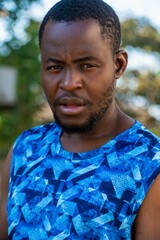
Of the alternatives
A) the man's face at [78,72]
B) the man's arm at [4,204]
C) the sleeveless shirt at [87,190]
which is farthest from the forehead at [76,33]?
the man's arm at [4,204]

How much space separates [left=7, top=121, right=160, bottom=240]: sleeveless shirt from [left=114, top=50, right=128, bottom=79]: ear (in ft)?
0.64

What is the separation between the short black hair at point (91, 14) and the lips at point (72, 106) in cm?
23

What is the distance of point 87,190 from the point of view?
1816mm

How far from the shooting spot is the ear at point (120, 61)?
1891 millimetres

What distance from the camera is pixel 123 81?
1265 centimetres

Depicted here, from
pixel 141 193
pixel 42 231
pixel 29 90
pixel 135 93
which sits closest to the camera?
pixel 141 193

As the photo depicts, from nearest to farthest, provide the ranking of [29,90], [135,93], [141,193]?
[141,193]
[29,90]
[135,93]

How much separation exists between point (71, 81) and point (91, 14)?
24cm

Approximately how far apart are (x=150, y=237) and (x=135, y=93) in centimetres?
1096

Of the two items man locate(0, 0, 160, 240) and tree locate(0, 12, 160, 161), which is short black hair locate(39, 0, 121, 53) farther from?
tree locate(0, 12, 160, 161)

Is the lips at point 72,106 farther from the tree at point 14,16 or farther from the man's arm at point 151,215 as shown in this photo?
the tree at point 14,16

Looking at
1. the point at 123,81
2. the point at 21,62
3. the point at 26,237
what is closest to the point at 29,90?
the point at 21,62

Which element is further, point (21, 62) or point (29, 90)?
point (29, 90)

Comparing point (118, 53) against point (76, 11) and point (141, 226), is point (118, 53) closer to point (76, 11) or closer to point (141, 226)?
point (76, 11)
